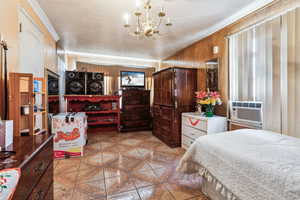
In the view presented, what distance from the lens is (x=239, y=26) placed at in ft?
7.55

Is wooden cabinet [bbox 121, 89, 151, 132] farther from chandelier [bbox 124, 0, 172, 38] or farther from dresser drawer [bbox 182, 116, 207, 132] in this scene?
chandelier [bbox 124, 0, 172, 38]

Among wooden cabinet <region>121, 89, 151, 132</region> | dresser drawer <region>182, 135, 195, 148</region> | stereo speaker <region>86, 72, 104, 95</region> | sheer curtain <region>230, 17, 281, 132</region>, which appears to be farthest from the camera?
wooden cabinet <region>121, 89, 151, 132</region>

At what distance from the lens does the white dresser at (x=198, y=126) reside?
7.82 feet

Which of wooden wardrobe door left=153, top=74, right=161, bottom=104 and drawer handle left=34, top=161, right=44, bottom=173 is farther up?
wooden wardrobe door left=153, top=74, right=161, bottom=104

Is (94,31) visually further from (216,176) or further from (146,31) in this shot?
(216,176)

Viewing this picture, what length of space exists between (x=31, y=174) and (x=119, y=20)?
2.55m

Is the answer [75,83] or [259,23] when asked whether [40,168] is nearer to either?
[259,23]

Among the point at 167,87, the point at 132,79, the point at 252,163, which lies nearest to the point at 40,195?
the point at 252,163

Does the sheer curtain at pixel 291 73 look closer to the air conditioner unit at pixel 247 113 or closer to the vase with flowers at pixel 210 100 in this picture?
the air conditioner unit at pixel 247 113

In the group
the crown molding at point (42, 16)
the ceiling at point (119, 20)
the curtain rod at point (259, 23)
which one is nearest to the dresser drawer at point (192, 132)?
the curtain rod at point (259, 23)

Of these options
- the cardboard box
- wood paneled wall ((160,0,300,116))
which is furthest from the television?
the cardboard box

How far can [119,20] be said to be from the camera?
2477 mm

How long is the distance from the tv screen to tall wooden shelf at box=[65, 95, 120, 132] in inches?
30.3

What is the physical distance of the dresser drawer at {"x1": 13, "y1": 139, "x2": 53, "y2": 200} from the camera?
0.71m
